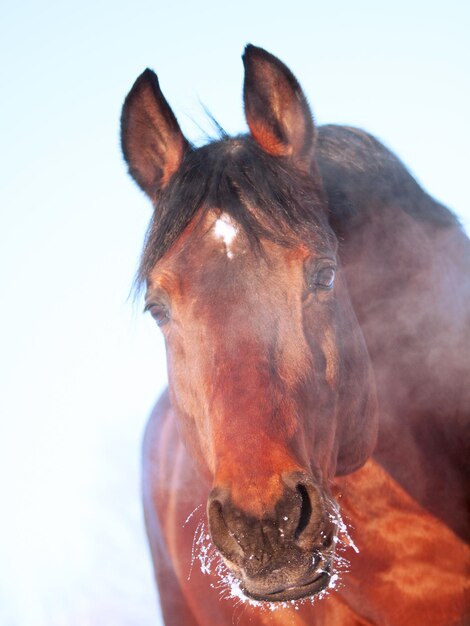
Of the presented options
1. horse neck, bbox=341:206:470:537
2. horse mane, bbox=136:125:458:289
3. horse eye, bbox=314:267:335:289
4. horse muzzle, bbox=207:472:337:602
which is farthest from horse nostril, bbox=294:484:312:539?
horse neck, bbox=341:206:470:537

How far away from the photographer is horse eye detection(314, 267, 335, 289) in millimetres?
3495

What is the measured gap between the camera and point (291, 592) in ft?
9.09

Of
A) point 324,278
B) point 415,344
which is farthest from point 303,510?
point 415,344

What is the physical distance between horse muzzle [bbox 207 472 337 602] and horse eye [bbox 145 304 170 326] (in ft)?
3.74

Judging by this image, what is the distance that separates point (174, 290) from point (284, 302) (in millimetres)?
509

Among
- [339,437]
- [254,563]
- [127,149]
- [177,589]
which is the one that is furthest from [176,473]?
[254,563]

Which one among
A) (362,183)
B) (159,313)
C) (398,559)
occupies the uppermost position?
(362,183)

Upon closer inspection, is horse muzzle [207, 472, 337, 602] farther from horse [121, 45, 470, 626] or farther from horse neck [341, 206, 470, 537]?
horse neck [341, 206, 470, 537]

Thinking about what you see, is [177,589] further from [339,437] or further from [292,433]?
[292,433]

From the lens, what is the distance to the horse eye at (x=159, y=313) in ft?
12.1

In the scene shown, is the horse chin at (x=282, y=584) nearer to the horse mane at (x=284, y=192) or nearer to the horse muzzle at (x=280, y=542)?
the horse muzzle at (x=280, y=542)

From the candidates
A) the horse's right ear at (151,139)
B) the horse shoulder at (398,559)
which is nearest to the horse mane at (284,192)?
the horse's right ear at (151,139)

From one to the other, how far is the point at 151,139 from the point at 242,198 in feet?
2.78

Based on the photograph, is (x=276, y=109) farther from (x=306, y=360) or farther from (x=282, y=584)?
(x=282, y=584)
